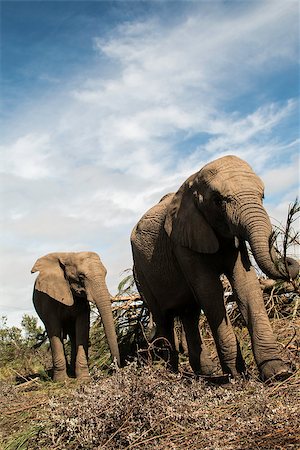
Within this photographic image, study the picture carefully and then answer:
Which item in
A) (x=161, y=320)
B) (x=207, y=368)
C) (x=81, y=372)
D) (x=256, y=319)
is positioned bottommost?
(x=207, y=368)

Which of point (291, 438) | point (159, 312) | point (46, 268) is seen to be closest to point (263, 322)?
point (291, 438)

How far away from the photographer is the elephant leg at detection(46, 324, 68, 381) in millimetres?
11281

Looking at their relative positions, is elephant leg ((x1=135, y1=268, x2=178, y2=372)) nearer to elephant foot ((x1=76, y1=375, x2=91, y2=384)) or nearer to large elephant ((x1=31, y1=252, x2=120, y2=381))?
elephant foot ((x1=76, y1=375, x2=91, y2=384))

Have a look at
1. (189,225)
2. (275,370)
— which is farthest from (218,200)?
(275,370)

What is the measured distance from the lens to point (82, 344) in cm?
1131

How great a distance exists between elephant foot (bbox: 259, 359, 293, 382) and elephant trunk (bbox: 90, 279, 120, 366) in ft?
13.8

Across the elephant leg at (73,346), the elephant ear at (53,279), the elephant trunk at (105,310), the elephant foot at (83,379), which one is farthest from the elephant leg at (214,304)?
the elephant leg at (73,346)

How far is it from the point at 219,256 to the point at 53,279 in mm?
6163

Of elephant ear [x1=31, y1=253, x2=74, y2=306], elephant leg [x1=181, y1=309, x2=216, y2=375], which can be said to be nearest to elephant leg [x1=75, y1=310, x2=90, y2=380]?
elephant ear [x1=31, y1=253, x2=74, y2=306]

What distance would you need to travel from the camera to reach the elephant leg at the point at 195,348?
323 inches

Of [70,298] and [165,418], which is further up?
[70,298]

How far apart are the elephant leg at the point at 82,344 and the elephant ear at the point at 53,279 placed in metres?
0.42

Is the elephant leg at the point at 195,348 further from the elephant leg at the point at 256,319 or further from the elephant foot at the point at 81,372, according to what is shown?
the elephant foot at the point at 81,372

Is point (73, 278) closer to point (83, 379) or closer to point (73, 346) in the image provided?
point (73, 346)
